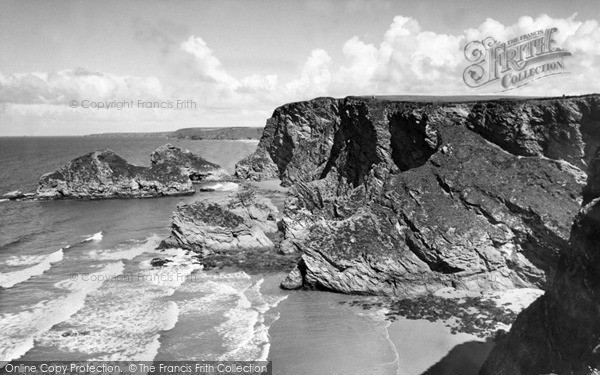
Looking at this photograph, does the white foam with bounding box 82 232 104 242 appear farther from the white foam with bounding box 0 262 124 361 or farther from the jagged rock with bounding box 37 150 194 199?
the jagged rock with bounding box 37 150 194 199

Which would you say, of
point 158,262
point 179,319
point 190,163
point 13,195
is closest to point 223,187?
point 190,163

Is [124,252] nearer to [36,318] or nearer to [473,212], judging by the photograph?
[36,318]

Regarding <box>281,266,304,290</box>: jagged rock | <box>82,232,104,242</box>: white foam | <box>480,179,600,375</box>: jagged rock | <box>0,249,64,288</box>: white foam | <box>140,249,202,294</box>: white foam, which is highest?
<box>480,179,600,375</box>: jagged rock

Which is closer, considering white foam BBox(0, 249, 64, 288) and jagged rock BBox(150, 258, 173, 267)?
white foam BBox(0, 249, 64, 288)

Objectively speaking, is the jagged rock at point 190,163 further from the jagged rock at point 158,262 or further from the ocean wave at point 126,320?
the ocean wave at point 126,320

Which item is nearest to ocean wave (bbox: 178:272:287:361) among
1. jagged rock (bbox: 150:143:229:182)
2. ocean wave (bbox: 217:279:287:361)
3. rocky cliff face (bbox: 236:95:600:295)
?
ocean wave (bbox: 217:279:287:361)

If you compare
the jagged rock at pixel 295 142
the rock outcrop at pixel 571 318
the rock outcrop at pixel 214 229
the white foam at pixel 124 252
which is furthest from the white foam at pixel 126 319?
the jagged rock at pixel 295 142

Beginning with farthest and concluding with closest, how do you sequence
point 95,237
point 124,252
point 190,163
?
point 190,163 < point 95,237 < point 124,252
